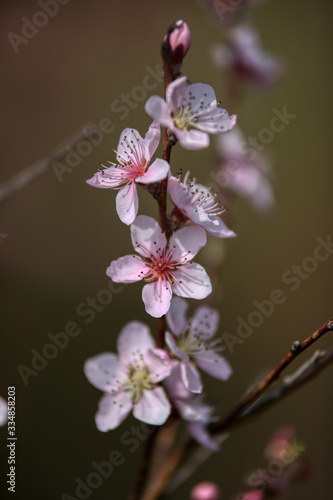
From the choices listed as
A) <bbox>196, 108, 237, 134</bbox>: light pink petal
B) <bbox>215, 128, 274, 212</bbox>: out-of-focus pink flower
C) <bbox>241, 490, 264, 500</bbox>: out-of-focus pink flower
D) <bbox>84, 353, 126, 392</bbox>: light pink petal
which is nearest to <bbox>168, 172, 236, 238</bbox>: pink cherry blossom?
<bbox>196, 108, 237, 134</bbox>: light pink petal

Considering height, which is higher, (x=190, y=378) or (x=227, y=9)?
(x=227, y=9)

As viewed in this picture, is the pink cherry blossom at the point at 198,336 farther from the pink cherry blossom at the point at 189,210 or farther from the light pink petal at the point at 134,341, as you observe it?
the pink cherry blossom at the point at 189,210

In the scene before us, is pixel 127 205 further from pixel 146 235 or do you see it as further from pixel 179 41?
pixel 179 41

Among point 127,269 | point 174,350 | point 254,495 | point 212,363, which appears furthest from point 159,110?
point 254,495

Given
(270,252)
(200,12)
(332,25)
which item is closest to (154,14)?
(200,12)

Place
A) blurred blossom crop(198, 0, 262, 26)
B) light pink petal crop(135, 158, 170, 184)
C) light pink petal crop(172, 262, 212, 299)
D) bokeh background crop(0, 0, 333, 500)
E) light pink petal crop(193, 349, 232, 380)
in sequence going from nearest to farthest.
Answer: light pink petal crop(135, 158, 170, 184) → light pink petal crop(172, 262, 212, 299) → light pink petal crop(193, 349, 232, 380) → blurred blossom crop(198, 0, 262, 26) → bokeh background crop(0, 0, 333, 500)

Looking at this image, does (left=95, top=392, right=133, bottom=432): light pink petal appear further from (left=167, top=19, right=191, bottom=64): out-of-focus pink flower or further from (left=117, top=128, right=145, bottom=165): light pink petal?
(left=167, top=19, right=191, bottom=64): out-of-focus pink flower

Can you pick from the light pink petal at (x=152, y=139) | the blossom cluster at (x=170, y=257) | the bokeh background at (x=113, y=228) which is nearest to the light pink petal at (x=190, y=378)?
the blossom cluster at (x=170, y=257)
